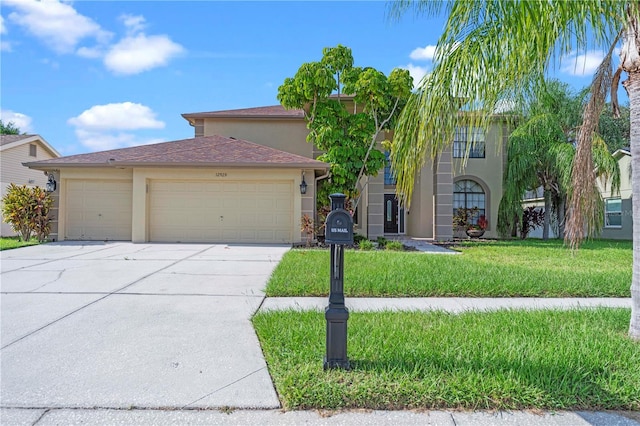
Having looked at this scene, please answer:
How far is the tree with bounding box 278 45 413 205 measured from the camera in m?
13.3

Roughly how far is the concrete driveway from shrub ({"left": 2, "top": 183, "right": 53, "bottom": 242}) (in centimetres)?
600

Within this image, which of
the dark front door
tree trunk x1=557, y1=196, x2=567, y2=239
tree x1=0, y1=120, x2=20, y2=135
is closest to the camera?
tree trunk x1=557, y1=196, x2=567, y2=239

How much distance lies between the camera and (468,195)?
19.2 m

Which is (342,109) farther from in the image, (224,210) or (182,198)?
(182,198)

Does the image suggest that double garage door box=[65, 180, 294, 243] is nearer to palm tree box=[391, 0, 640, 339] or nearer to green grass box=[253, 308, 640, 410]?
green grass box=[253, 308, 640, 410]

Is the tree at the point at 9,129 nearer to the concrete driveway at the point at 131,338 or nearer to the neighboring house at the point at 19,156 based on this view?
the neighboring house at the point at 19,156

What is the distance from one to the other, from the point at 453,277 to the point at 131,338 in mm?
5426

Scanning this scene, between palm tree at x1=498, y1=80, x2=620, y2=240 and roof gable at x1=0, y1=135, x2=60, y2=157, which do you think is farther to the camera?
roof gable at x1=0, y1=135, x2=60, y2=157

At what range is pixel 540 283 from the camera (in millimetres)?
6855

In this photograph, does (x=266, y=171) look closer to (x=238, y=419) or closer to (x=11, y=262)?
(x=11, y=262)

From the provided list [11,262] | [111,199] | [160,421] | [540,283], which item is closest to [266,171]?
[111,199]

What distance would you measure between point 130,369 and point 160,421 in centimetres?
95

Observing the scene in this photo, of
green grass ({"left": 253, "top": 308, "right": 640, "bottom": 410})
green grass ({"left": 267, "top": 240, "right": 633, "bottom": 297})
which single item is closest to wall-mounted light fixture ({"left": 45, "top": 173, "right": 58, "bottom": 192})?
green grass ({"left": 267, "top": 240, "right": 633, "bottom": 297})

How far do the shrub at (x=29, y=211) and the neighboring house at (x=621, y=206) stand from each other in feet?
76.1
